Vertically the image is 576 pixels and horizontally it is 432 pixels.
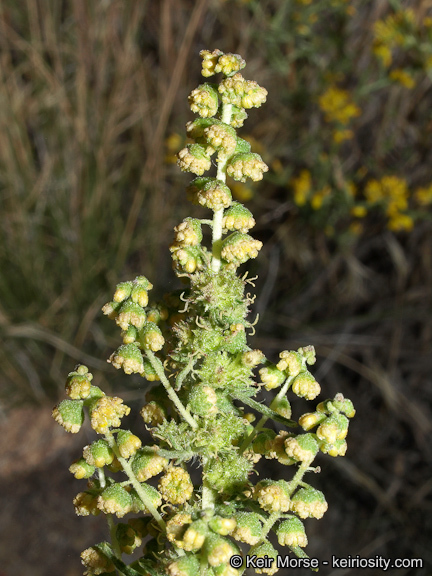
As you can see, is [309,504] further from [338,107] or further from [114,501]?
[338,107]

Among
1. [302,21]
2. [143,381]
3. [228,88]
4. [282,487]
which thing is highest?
[302,21]

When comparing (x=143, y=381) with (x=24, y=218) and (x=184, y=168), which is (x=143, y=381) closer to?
(x=24, y=218)

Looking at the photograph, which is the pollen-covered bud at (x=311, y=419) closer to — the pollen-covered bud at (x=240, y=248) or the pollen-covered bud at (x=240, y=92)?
the pollen-covered bud at (x=240, y=248)

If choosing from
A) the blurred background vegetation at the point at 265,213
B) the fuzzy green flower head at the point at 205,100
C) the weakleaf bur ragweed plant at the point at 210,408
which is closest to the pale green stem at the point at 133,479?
the weakleaf bur ragweed plant at the point at 210,408

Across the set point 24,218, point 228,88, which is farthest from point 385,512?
point 228,88

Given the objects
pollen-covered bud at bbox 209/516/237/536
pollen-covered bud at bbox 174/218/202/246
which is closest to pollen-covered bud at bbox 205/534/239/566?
pollen-covered bud at bbox 209/516/237/536

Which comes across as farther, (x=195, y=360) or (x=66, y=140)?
(x=66, y=140)

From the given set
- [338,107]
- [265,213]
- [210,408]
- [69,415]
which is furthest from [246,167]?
[265,213]

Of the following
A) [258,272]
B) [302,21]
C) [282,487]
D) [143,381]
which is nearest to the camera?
[282,487]
